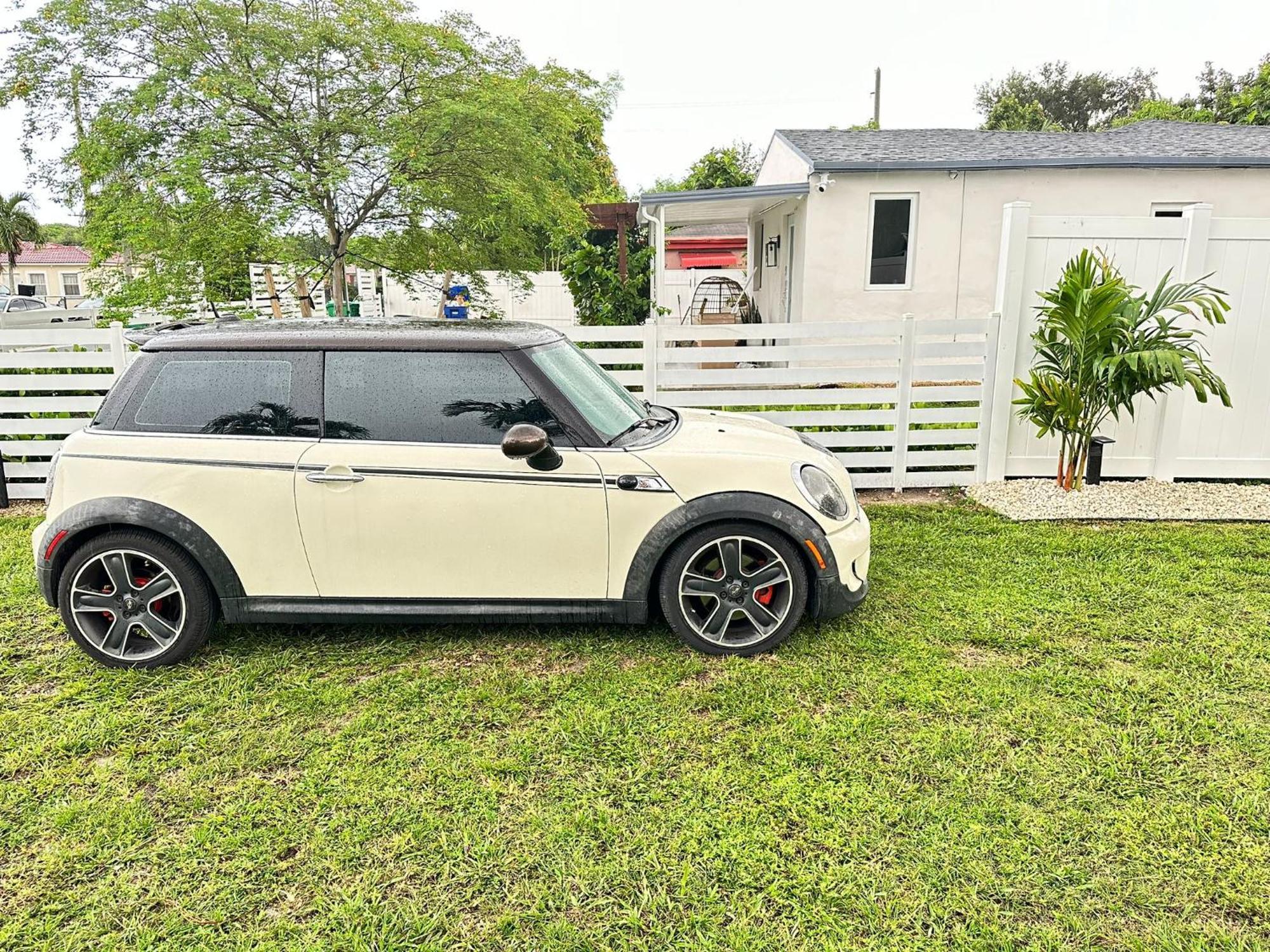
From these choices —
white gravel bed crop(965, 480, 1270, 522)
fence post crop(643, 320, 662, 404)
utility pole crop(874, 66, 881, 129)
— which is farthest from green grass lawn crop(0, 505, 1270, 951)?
utility pole crop(874, 66, 881, 129)

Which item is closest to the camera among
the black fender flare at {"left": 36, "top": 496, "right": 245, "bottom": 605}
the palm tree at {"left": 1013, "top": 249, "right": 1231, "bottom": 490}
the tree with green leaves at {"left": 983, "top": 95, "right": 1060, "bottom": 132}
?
the black fender flare at {"left": 36, "top": 496, "right": 245, "bottom": 605}

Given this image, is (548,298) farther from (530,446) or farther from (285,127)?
(530,446)

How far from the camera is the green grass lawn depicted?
2.33m

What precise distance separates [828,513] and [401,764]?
218cm

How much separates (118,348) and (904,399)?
642 centimetres

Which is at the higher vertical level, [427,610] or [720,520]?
[720,520]

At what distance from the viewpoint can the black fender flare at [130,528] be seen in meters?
3.69

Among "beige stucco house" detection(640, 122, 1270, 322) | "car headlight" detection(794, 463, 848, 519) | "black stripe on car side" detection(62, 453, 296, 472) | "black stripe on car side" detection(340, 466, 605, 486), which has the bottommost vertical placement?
"car headlight" detection(794, 463, 848, 519)

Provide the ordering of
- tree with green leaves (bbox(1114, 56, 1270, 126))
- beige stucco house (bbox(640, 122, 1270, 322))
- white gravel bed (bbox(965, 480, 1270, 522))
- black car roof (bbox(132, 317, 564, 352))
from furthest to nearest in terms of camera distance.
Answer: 1. tree with green leaves (bbox(1114, 56, 1270, 126))
2. beige stucco house (bbox(640, 122, 1270, 322))
3. white gravel bed (bbox(965, 480, 1270, 522))
4. black car roof (bbox(132, 317, 564, 352))

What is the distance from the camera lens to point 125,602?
3.78 meters

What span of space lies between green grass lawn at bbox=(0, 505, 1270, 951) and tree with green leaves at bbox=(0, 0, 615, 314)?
19.5ft

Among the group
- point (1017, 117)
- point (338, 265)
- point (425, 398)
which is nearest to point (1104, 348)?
point (425, 398)

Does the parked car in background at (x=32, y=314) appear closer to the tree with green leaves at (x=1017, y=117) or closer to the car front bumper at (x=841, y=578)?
the car front bumper at (x=841, y=578)

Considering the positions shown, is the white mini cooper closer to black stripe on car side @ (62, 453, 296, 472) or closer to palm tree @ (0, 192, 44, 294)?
black stripe on car side @ (62, 453, 296, 472)
